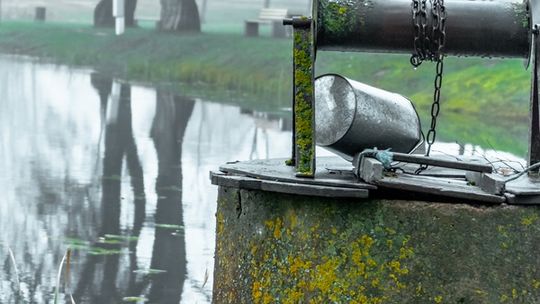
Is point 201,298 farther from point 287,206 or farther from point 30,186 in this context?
point 30,186

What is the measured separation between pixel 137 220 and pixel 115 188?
2.34m

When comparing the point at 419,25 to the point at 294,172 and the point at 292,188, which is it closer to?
the point at 294,172

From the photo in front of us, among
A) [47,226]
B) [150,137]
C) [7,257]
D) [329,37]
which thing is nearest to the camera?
[329,37]

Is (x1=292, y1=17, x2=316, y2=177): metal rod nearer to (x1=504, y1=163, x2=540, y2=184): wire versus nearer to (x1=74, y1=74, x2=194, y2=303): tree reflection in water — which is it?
(x1=504, y1=163, x2=540, y2=184): wire

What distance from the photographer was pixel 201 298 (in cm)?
1059

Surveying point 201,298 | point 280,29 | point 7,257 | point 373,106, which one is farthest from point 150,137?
point 280,29

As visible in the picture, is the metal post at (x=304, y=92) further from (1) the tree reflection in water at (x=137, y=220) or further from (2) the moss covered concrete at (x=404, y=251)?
(1) the tree reflection in water at (x=137, y=220)

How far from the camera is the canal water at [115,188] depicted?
11.2 metres

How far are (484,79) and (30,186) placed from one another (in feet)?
50.6

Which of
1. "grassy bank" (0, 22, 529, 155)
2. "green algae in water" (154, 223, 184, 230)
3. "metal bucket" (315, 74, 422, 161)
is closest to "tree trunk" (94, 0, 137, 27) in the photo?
"grassy bank" (0, 22, 529, 155)

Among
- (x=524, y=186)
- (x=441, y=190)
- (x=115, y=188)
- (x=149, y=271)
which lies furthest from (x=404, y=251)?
(x=115, y=188)

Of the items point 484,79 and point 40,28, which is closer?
point 484,79

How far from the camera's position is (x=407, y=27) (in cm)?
657

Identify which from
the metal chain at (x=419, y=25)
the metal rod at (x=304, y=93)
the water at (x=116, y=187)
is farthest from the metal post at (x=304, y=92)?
the water at (x=116, y=187)
